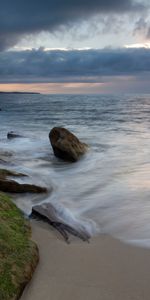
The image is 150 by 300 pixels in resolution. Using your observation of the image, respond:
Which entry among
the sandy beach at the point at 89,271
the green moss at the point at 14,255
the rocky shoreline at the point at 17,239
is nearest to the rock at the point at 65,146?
the rocky shoreline at the point at 17,239

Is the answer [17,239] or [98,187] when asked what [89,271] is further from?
[98,187]

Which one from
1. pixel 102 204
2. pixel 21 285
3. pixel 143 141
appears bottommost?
pixel 143 141

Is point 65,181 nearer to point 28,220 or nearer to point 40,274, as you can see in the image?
point 28,220

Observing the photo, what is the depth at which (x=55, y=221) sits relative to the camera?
6625mm

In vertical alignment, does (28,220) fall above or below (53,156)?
above

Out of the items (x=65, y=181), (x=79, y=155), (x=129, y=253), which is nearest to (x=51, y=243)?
(x=129, y=253)

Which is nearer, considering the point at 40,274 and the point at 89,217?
the point at 40,274

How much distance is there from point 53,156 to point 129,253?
10.6 m

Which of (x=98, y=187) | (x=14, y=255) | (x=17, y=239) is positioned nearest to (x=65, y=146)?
(x=98, y=187)

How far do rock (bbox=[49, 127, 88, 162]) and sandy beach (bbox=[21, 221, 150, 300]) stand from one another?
8.70 m

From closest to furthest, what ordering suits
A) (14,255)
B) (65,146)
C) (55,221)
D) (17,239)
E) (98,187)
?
1. (14,255)
2. (17,239)
3. (55,221)
4. (98,187)
5. (65,146)

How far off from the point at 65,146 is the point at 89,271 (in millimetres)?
10262

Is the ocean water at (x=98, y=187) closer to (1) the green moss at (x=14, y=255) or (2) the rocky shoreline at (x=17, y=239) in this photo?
(2) the rocky shoreline at (x=17, y=239)

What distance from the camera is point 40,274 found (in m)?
4.78
